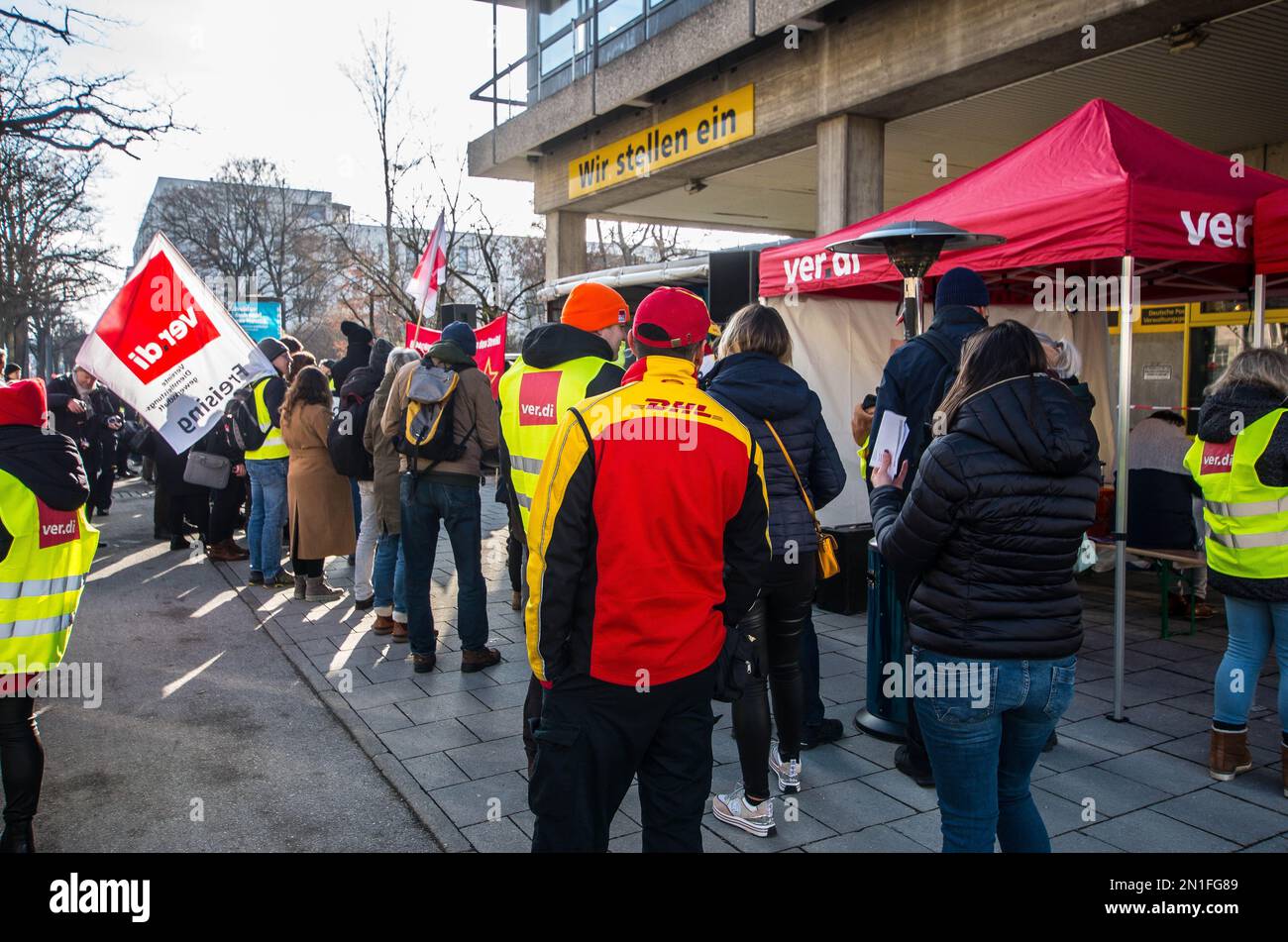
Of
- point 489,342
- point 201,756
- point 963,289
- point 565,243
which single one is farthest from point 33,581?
point 565,243

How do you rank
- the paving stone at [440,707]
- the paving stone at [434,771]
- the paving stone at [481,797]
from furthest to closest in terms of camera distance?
the paving stone at [440,707] < the paving stone at [434,771] < the paving stone at [481,797]

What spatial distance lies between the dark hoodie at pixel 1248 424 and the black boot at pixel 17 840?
5031 mm

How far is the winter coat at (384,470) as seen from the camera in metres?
6.79

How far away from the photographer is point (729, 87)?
1150cm

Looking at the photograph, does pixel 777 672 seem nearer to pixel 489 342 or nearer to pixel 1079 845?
pixel 1079 845

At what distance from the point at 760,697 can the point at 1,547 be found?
2880 mm

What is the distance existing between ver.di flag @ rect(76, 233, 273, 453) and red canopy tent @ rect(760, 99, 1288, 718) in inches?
166

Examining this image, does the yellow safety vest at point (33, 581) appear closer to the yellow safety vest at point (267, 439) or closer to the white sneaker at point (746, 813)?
the white sneaker at point (746, 813)

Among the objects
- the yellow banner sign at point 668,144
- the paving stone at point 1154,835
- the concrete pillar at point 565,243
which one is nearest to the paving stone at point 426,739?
the paving stone at point 1154,835

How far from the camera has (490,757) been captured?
470 cm

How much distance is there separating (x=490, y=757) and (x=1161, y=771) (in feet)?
10.3
